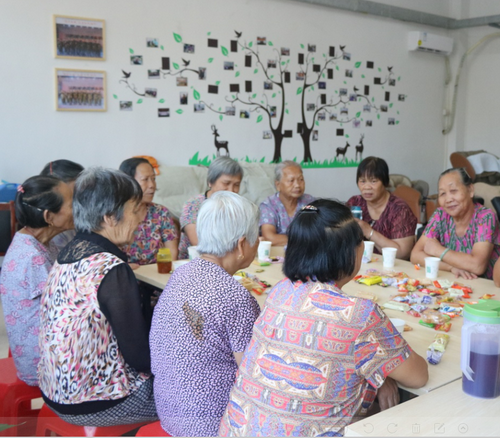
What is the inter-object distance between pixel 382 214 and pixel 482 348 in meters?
2.30

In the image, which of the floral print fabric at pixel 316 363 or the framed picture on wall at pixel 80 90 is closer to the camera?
the floral print fabric at pixel 316 363

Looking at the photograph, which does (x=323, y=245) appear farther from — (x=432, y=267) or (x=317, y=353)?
(x=432, y=267)

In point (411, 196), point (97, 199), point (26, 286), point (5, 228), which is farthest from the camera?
point (411, 196)

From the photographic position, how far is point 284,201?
405 centimetres

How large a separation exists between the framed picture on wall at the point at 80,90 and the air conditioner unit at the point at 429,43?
4585mm

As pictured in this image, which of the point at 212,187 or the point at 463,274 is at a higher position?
the point at 212,187

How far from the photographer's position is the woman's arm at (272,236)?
361 cm

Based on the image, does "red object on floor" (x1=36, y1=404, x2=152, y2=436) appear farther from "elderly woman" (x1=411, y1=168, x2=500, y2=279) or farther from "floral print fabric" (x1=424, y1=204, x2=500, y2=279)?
"floral print fabric" (x1=424, y1=204, x2=500, y2=279)

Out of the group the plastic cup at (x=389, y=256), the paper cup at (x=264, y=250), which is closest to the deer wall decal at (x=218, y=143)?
the paper cup at (x=264, y=250)

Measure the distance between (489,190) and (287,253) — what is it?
13.3 feet

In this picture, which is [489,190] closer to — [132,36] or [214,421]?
[132,36]

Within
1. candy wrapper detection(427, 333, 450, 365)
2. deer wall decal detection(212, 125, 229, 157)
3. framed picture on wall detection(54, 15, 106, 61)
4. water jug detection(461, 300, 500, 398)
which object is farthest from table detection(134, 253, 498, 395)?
deer wall decal detection(212, 125, 229, 157)

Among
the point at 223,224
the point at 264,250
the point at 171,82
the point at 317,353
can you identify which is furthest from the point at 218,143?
the point at 317,353

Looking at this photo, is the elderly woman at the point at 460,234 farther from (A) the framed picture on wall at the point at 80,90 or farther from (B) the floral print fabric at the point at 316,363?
(A) the framed picture on wall at the point at 80,90
